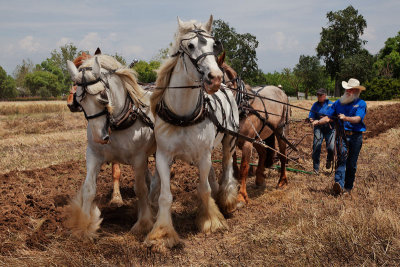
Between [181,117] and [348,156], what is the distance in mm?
3264

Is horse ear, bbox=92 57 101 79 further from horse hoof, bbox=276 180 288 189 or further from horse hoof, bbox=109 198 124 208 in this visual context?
horse hoof, bbox=276 180 288 189

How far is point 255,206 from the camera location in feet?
19.1

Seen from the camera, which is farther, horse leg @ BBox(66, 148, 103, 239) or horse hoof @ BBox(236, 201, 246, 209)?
horse hoof @ BBox(236, 201, 246, 209)

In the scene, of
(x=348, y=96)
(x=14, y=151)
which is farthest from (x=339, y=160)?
(x=14, y=151)

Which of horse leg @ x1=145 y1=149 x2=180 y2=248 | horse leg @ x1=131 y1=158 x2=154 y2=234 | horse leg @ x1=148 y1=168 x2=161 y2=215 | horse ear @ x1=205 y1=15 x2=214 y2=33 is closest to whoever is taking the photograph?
horse ear @ x1=205 y1=15 x2=214 y2=33

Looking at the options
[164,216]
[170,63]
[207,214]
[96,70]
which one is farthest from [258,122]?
[96,70]

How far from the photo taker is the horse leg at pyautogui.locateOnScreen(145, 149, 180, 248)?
4.13 meters

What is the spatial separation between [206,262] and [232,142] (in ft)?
7.80

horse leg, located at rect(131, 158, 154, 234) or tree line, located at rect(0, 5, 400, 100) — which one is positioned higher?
tree line, located at rect(0, 5, 400, 100)

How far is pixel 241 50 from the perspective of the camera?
4341cm

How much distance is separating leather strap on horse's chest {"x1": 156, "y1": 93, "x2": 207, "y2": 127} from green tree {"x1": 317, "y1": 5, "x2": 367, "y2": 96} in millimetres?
53143

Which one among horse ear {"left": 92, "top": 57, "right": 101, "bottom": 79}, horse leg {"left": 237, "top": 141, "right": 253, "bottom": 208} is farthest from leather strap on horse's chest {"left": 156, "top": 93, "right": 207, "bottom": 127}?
horse leg {"left": 237, "top": 141, "right": 253, "bottom": 208}

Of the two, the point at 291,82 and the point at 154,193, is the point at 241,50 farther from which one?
the point at 154,193

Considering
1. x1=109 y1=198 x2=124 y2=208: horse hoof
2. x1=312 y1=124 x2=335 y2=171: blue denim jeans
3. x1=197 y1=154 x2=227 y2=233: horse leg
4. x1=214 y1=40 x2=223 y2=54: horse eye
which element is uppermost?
x1=214 y1=40 x2=223 y2=54: horse eye
